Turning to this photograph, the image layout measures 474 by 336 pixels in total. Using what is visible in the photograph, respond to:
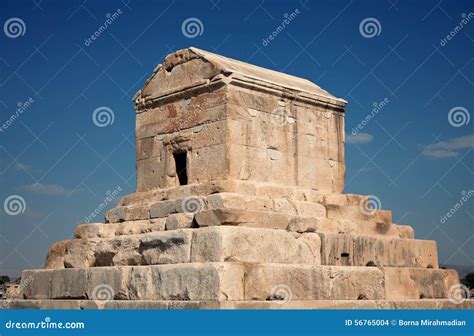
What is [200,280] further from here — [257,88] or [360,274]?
[257,88]

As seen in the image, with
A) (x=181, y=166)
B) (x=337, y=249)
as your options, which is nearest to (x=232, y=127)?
(x=181, y=166)

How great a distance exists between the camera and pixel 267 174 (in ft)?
42.2

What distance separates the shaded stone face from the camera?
41.0ft

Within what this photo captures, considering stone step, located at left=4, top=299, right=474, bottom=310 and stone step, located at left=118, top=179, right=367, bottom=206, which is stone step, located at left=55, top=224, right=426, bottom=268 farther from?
stone step, located at left=118, top=179, right=367, bottom=206

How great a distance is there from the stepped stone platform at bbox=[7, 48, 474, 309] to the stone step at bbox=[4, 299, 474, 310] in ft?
0.07

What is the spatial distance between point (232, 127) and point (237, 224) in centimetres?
192

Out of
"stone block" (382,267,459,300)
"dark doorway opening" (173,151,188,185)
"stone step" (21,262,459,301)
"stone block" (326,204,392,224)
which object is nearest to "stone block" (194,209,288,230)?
"stone step" (21,262,459,301)

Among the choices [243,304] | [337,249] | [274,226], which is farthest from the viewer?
[337,249]

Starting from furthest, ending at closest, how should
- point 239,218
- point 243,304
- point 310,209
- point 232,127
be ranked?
point 310,209, point 232,127, point 239,218, point 243,304

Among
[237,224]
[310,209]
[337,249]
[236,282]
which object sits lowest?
[236,282]

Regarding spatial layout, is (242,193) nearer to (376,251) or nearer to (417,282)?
(376,251)

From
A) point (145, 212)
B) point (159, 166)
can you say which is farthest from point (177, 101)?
point (145, 212)

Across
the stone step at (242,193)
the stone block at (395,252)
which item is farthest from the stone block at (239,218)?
the stone block at (395,252)

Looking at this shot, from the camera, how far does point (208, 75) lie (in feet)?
42.1
